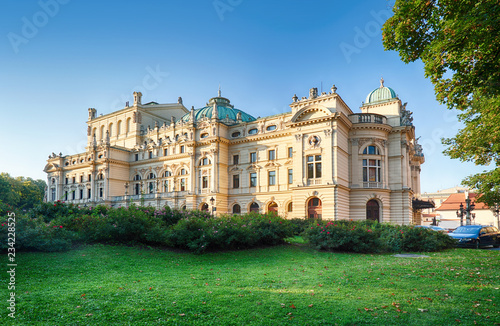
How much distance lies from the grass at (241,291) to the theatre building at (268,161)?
2062 cm

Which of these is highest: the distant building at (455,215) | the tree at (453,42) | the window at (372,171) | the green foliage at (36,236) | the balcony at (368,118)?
the balcony at (368,118)

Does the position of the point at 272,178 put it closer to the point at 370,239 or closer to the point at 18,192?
the point at 370,239

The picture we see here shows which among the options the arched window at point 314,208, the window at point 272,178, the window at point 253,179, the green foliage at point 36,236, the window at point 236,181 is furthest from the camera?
the window at point 236,181

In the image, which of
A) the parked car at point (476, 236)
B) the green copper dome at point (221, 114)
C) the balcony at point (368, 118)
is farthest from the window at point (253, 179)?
the parked car at point (476, 236)

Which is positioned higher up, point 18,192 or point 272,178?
point 272,178

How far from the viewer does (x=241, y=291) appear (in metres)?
8.52

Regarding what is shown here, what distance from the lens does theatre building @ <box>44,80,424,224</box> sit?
1501 inches

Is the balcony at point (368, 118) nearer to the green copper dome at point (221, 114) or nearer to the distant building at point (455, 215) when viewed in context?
the green copper dome at point (221, 114)

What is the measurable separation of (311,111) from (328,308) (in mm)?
33415

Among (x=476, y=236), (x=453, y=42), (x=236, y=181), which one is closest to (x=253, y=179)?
(x=236, y=181)

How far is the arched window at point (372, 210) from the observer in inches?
1528

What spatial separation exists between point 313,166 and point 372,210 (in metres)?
8.50

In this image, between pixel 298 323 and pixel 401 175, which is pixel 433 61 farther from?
pixel 401 175

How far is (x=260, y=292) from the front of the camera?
334 inches
